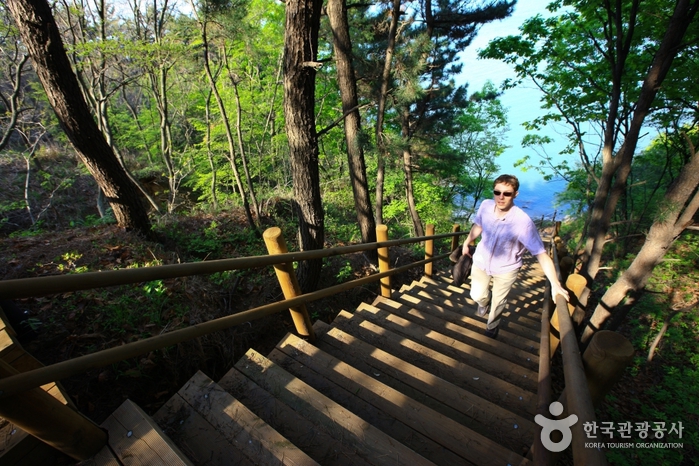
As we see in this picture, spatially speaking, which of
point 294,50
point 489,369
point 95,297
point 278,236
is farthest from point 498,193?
point 95,297

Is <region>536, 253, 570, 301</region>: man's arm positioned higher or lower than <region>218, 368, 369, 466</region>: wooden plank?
higher

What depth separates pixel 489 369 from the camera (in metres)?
2.56

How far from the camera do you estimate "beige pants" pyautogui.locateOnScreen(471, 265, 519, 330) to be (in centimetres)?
285

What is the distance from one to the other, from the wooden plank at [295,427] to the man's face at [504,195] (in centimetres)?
227

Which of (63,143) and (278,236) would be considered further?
(63,143)

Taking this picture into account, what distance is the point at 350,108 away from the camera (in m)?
5.88

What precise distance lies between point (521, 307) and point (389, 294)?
2.47 metres

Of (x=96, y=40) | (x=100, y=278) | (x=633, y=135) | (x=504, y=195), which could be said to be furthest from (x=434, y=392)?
(x=96, y=40)

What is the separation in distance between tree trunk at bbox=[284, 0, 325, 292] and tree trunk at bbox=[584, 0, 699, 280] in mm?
5045

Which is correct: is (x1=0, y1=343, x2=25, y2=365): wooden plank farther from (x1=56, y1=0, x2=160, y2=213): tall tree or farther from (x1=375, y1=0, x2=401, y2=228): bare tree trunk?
(x1=56, y1=0, x2=160, y2=213): tall tree

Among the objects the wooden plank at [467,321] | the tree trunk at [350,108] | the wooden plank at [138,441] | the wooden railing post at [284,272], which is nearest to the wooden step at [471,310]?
the wooden plank at [467,321]

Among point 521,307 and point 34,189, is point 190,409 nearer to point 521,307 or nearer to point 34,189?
point 521,307

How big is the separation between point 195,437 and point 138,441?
0.98 feet

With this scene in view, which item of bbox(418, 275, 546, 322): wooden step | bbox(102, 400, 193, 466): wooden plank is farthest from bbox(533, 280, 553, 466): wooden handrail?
bbox(418, 275, 546, 322): wooden step
